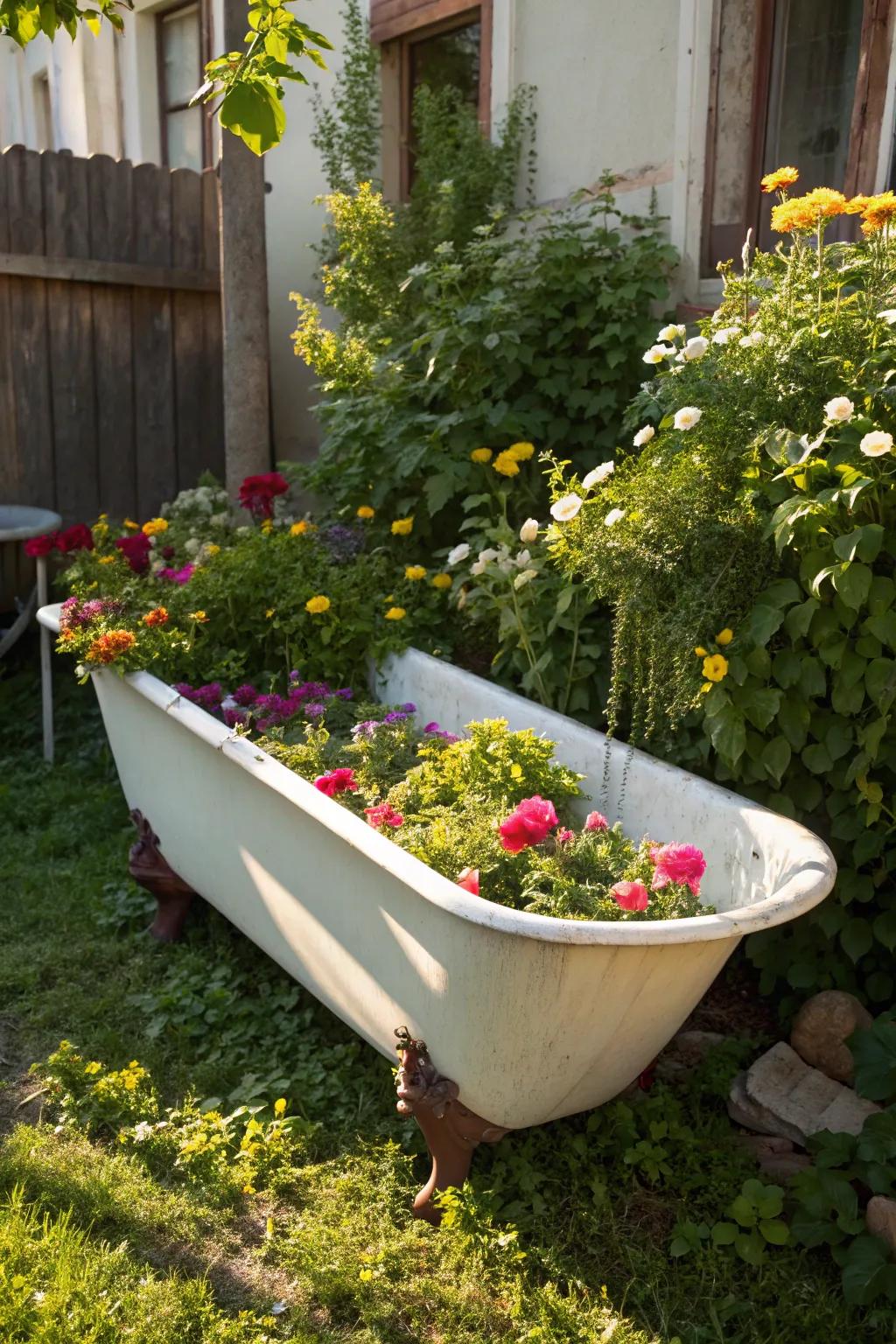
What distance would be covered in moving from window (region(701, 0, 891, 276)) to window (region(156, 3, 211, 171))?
11.8 ft

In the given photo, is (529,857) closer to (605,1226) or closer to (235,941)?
(605,1226)

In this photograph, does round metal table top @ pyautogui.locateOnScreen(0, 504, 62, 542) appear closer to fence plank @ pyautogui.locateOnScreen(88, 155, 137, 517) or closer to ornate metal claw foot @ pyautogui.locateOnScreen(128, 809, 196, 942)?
fence plank @ pyautogui.locateOnScreen(88, 155, 137, 517)

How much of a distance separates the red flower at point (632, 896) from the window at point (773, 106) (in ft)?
8.15

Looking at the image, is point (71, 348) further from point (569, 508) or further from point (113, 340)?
point (569, 508)

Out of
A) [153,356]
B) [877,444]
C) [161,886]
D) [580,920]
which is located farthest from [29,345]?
[580,920]

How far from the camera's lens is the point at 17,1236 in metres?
2.14

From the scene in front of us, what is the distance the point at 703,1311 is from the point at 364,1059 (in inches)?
38.2

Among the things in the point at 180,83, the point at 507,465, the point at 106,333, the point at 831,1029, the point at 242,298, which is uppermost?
the point at 180,83

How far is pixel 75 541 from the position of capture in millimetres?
4055

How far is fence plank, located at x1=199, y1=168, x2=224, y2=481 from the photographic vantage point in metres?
5.32

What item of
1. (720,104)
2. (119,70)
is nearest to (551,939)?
(720,104)

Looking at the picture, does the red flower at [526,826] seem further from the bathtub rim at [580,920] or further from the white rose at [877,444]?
the white rose at [877,444]

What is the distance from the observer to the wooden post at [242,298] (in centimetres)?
426

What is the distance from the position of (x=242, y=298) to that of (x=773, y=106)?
1.99 meters
